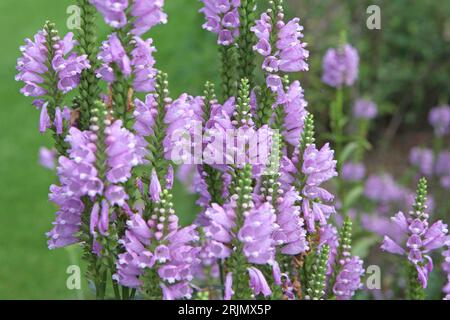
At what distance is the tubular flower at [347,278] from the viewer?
2.39 metres

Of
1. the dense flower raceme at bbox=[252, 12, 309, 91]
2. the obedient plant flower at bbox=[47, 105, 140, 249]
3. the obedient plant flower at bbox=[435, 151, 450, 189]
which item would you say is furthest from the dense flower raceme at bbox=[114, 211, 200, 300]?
the obedient plant flower at bbox=[435, 151, 450, 189]

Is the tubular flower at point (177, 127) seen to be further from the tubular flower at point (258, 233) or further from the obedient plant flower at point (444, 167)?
the obedient plant flower at point (444, 167)

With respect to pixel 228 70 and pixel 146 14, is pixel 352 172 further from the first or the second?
pixel 146 14

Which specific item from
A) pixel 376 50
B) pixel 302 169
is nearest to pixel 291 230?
pixel 302 169

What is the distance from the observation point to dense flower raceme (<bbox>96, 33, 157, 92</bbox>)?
1.98 meters

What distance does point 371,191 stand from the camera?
17.1ft

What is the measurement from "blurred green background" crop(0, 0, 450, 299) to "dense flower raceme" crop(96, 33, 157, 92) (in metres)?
3.61

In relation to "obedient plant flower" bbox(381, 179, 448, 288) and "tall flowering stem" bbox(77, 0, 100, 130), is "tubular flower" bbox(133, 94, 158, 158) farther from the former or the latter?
"obedient plant flower" bbox(381, 179, 448, 288)

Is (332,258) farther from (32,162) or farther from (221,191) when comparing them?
(32,162)

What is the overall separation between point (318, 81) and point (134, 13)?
4.75m

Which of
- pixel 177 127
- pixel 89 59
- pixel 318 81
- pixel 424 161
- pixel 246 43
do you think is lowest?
pixel 177 127

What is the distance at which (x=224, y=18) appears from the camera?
93.4 inches

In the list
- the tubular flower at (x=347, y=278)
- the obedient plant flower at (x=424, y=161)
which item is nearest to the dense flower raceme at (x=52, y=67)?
the tubular flower at (x=347, y=278)

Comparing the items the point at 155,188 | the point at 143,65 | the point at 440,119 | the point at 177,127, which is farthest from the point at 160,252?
the point at 440,119
